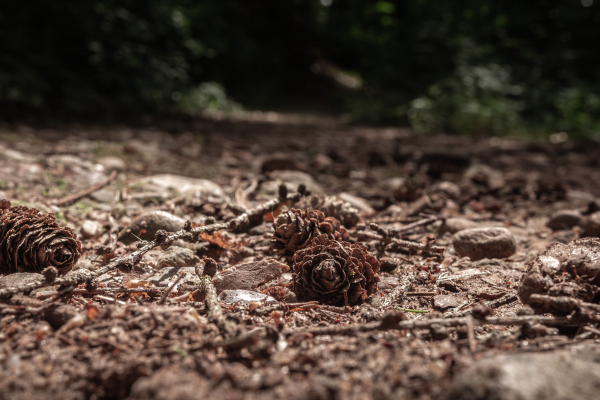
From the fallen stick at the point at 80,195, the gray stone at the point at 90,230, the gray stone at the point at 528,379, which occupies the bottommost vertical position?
the gray stone at the point at 528,379

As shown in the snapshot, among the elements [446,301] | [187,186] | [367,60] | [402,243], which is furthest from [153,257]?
[367,60]

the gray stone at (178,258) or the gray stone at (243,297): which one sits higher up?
the gray stone at (178,258)

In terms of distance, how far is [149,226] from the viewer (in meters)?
1.95

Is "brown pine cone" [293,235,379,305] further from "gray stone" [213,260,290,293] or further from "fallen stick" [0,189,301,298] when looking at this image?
"fallen stick" [0,189,301,298]

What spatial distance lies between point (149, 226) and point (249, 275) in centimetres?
64

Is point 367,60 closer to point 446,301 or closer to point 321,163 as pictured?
point 321,163

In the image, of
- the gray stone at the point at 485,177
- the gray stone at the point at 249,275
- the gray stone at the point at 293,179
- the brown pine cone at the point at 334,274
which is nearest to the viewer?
the brown pine cone at the point at 334,274

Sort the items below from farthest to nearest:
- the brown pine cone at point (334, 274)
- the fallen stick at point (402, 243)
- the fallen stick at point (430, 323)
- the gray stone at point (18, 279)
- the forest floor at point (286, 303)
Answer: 1. the fallen stick at point (402, 243)
2. the brown pine cone at point (334, 274)
3. the gray stone at point (18, 279)
4. the fallen stick at point (430, 323)
5. the forest floor at point (286, 303)

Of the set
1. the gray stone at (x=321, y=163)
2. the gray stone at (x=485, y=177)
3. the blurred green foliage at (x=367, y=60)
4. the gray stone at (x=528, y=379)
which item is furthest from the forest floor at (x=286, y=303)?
the blurred green foliage at (x=367, y=60)

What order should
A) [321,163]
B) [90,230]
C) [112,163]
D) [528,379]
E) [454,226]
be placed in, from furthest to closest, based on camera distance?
[321,163] → [112,163] → [454,226] → [90,230] → [528,379]

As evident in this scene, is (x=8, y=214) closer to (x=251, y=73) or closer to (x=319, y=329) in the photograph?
Result: (x=319, y=329)

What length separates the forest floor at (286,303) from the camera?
37.9 inches

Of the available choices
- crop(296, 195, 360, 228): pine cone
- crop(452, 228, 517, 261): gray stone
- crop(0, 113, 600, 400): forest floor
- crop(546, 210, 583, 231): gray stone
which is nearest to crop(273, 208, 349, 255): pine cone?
crop(0, 113, 600, 400): forest floor

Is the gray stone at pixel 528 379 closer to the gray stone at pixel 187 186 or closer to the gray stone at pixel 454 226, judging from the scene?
the gray stone at pixel 454 226
